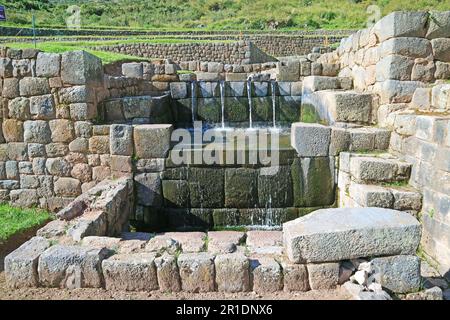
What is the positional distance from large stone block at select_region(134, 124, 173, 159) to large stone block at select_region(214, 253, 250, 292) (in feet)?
10.0

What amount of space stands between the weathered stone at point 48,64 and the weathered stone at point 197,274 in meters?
4.60

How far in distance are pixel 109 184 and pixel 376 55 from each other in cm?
504

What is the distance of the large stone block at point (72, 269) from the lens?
366 centimetres

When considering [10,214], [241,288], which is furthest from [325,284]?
[10,214]

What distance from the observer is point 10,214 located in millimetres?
6559

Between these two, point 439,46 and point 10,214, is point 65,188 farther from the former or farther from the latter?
point 439,46

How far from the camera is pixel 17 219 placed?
639 cm

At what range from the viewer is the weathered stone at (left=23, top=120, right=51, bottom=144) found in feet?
22.1

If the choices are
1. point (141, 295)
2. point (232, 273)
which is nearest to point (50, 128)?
point (141, 295)

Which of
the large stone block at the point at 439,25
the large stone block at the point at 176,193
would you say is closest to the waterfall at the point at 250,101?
the large stone block at the point at 176,193

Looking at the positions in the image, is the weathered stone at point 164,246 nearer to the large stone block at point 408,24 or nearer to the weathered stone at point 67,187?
the weathered stone at point 67,187

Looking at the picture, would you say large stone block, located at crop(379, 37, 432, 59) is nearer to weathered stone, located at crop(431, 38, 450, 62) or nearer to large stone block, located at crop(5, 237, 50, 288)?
weathered stone, located at crop(431, 38, 450, 62)

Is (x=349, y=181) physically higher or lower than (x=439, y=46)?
lower

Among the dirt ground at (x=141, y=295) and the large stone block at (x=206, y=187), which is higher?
the large stone block at (x=206, y=187)
